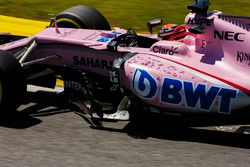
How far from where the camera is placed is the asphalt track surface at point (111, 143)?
16.9 feet

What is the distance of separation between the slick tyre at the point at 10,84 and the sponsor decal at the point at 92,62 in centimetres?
72

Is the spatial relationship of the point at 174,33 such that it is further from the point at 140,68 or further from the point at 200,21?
the point at 140,68

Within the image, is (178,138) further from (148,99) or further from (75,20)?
(75,20)

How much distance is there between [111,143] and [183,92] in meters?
0.91

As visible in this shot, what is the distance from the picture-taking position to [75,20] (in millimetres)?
7410

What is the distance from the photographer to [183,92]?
224 inches

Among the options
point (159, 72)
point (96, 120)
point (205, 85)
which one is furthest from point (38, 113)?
point (205, 85)

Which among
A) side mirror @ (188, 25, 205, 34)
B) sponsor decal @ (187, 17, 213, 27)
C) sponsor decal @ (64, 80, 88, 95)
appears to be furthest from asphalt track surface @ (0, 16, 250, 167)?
sponsor decal @ (187, 17, 213, 27)

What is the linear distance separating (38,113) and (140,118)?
123 cm

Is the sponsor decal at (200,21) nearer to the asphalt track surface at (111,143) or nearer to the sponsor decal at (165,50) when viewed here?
the sponsor decal at (165,50)

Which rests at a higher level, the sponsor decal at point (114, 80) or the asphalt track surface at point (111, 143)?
the sponsor decal at point (114, 80)

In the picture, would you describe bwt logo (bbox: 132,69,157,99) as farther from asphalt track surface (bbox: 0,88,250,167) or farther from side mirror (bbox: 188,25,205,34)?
side mirror (bbox: 188,25,205,34)

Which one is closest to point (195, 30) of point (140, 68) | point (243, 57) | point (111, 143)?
point (243, 57)

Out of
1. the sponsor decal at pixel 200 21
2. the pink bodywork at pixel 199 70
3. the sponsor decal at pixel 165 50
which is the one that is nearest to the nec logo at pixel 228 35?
the pink bodywork at pixel 199 70
